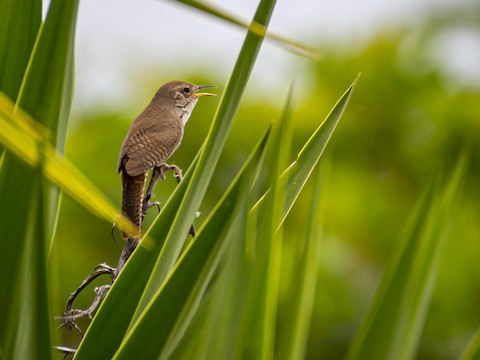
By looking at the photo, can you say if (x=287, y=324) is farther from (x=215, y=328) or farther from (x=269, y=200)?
(x=269, y=200)

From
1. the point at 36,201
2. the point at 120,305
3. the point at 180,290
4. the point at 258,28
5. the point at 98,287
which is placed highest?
the point at 258,28

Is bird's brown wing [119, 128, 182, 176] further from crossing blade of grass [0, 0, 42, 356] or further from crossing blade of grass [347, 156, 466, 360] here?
→ crossing blade of grass [347, 156, 466, 360]

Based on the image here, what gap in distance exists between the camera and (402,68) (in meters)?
19.1

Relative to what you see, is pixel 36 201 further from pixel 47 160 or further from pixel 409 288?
pixel 409 288

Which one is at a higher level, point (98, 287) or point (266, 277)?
point (266, 277)

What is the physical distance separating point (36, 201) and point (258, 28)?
0.39 meters

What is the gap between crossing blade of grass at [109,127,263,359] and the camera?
4.64 ft

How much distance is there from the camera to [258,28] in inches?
51.6

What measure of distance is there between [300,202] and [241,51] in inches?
594

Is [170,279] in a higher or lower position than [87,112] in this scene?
higher

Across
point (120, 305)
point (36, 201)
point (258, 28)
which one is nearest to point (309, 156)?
point (120, 305)

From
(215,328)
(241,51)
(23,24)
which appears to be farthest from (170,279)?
(23,24)

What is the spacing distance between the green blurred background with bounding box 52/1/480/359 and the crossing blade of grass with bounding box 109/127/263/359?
41.9 feet

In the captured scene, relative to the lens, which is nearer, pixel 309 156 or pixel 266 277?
pixel 266 277
